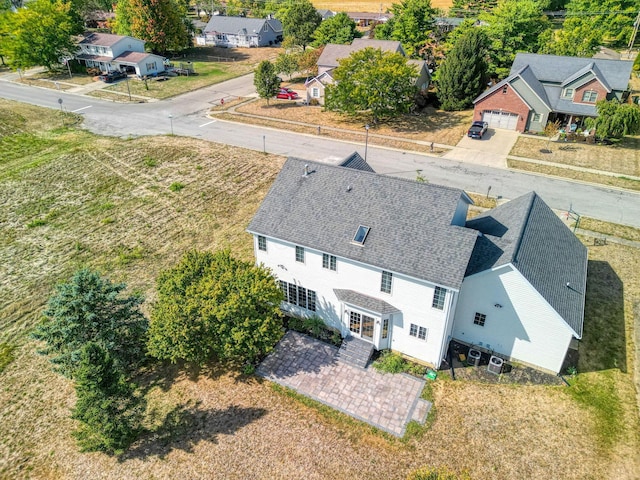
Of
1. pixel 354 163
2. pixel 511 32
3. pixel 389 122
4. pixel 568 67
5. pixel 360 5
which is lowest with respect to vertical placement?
pixel 389 122

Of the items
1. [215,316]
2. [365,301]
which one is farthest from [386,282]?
[215,316]

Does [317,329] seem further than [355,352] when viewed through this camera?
Yes

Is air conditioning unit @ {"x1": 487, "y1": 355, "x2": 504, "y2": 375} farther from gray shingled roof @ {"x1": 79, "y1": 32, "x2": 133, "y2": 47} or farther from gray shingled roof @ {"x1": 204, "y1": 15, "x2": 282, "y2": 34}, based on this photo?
gray shingled roof @ {"x1": 204, "y1": 15, "x2": 282, "y2": 34}

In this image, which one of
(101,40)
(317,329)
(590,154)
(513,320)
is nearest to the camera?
(513,320)

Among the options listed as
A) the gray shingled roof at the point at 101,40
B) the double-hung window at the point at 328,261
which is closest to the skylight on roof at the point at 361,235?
the double-hung window at the point at 328,261

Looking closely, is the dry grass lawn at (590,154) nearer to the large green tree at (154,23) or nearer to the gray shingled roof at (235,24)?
the large green tree at (154,23)

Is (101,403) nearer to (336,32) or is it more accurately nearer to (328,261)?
(328,261)
